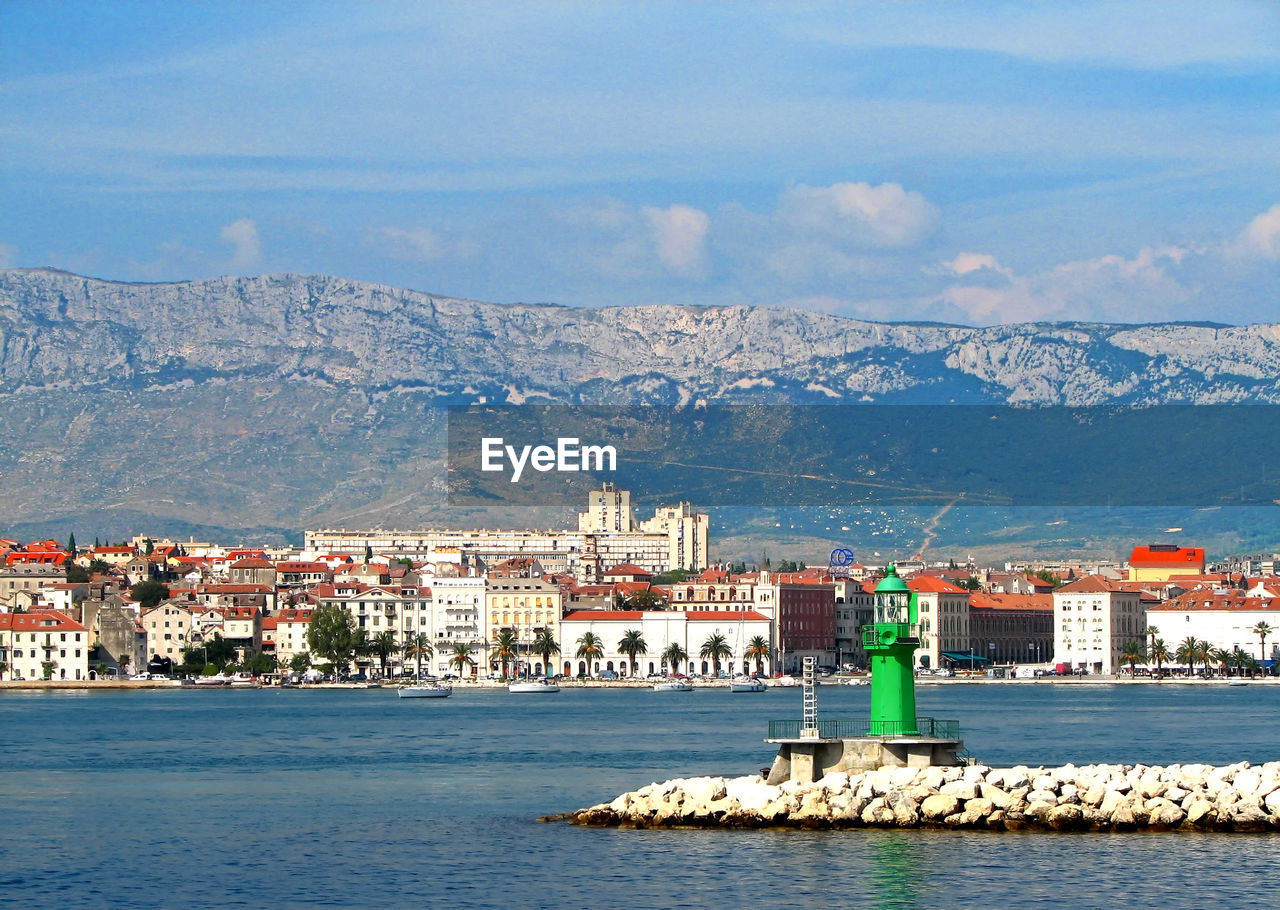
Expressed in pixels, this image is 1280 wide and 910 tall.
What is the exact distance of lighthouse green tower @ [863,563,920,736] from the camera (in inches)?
1161

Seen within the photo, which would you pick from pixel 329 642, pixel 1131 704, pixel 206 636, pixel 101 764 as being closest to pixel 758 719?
pixel 1131 704

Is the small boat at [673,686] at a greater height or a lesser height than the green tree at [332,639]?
lesser

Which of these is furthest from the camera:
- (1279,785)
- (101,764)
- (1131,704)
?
(1131,704)

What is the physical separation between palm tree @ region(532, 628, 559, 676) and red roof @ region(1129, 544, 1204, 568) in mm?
67502

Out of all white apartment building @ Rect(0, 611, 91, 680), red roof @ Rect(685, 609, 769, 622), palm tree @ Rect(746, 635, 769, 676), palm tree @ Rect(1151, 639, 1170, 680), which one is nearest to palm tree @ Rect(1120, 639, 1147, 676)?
palm tree @ Rect(1151, 639, 1170, 680)

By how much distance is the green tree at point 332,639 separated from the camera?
408 ft

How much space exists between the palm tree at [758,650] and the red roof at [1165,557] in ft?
196

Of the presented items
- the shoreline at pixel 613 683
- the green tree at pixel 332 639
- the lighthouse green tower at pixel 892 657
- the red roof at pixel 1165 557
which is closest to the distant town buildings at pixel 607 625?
the green tree at pixel 332 639

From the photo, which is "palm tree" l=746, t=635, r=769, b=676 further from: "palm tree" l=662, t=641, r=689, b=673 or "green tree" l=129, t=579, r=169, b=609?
"green tree" l=129, t=579, r=169, b=609

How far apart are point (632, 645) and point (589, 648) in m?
2.34

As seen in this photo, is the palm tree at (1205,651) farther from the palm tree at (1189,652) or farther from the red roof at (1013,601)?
the red roof at (1013,601)

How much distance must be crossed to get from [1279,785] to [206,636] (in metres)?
107

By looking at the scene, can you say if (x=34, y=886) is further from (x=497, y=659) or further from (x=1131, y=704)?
(x=497, y=659)

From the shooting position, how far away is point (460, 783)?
1679 inches
